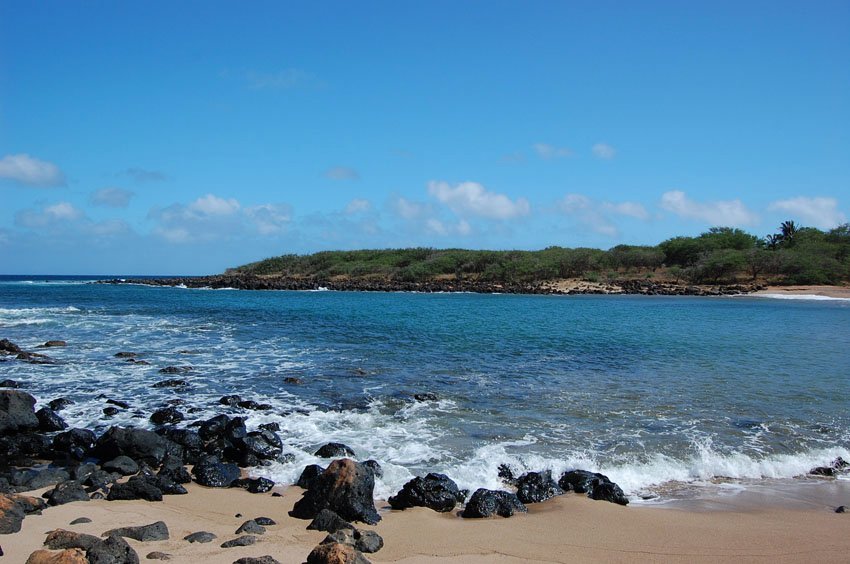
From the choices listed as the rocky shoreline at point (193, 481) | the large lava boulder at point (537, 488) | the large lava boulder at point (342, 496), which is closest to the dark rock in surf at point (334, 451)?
the rocky shoreline at point (193, 481)

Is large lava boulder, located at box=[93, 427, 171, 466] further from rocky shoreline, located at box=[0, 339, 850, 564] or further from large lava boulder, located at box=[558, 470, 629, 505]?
large lava boulder, located at box=[558, 470, 629, 505]

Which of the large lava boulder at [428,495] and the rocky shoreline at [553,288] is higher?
the rocky shoreline at [553,288]

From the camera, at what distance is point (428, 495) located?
7.80 m

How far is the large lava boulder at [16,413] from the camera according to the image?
428 inches

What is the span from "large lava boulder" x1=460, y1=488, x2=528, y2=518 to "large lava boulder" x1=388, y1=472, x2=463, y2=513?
0.91 ft

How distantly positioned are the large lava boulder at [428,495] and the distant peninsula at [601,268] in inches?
2401

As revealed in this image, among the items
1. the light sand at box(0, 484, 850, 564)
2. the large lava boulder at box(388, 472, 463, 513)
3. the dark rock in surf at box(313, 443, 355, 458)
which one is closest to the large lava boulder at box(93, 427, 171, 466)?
the light sand at box(0, 484, 850, 564)

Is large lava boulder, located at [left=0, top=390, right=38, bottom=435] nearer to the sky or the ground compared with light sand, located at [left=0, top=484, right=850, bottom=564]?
nearer to the sky

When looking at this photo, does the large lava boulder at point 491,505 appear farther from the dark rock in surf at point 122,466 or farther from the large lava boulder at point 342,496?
the dark rock in surf at point 122,466

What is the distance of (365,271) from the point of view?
9844cm

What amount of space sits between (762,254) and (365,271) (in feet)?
195

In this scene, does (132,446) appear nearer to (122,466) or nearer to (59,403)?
(122,466)

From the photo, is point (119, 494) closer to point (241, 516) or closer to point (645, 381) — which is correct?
point (241, 516)

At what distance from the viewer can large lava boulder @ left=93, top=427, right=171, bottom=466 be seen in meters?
9.55
